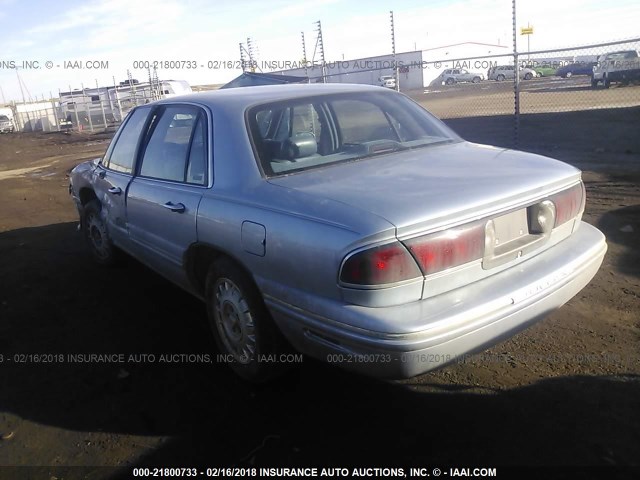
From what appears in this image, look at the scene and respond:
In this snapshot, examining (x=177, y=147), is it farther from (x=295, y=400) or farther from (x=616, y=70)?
(x=616, y=70)

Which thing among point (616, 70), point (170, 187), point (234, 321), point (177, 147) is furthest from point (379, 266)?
point (616, 70)

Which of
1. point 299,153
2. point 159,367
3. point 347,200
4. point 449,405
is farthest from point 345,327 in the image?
point 159,367

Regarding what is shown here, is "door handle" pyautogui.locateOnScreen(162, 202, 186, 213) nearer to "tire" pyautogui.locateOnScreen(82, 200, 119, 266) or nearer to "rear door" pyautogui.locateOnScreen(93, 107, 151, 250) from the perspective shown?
"rear door" pyautogui.locateOnScreen(93, 107, 151, 250)

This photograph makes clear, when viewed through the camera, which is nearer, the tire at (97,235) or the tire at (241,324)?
the tire at (241,324)

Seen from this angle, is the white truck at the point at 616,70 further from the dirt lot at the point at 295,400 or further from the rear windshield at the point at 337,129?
the rear windshield at the point at 337,129

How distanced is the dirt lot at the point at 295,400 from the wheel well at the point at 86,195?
1115mm

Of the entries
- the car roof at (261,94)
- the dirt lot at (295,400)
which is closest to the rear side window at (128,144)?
the car roof at (261,94)

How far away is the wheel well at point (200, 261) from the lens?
343cm

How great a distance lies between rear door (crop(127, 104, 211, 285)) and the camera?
353 cm

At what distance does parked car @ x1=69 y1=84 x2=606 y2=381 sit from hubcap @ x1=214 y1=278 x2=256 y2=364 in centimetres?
1

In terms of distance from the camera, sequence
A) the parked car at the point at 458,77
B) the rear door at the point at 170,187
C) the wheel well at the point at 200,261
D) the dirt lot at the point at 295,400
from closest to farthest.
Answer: the dirt lot at the point at 295,400, the wheel well at the point at 200,261, the rear door at the point at 170,187, the parked car at the point at 458,77

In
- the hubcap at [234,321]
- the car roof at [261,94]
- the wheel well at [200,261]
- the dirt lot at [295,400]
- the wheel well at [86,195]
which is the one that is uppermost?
the car roof at [261,94]

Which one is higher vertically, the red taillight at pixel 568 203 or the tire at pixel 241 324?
the red taillight at pixel 568 203

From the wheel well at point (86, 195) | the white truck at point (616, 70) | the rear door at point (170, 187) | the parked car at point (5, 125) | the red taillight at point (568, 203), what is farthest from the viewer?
the parked car at point (5, 125)
